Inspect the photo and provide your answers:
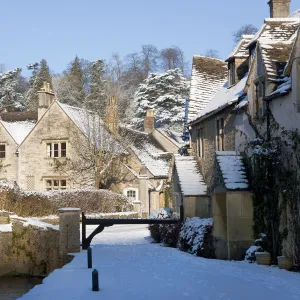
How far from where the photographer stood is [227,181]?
15992 millimetres

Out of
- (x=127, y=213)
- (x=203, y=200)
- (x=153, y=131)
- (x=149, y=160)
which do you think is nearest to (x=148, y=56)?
(x=153, y=131)

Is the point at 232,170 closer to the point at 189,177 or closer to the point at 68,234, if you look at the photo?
the point at 68,234

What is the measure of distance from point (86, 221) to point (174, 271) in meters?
5.72

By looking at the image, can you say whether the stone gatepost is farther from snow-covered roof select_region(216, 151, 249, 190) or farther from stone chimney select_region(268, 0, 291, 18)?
stone chimney select_region(268, 0, 291, 18)

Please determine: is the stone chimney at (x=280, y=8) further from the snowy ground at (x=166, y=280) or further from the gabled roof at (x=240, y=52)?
the snowy ground at (x=166, y=280)

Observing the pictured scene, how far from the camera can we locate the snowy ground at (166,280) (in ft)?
32.6

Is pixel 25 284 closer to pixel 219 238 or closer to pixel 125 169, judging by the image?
pixel 219 238

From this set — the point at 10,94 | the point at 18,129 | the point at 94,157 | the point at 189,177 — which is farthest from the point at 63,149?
the point at 10,94

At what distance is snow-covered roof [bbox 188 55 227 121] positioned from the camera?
2506 centimetres

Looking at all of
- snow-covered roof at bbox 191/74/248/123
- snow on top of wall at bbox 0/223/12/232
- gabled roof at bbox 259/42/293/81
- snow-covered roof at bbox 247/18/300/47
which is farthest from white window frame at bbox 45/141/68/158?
gabled roof at bbox 259/42/293/81

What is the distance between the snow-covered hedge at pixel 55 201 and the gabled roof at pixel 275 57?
1624cm

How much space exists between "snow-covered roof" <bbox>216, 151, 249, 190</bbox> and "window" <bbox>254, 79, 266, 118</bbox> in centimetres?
167

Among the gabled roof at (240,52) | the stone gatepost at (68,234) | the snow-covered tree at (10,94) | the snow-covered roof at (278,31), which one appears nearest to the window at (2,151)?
the gabled roof at (240,52)

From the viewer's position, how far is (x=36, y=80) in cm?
7250
